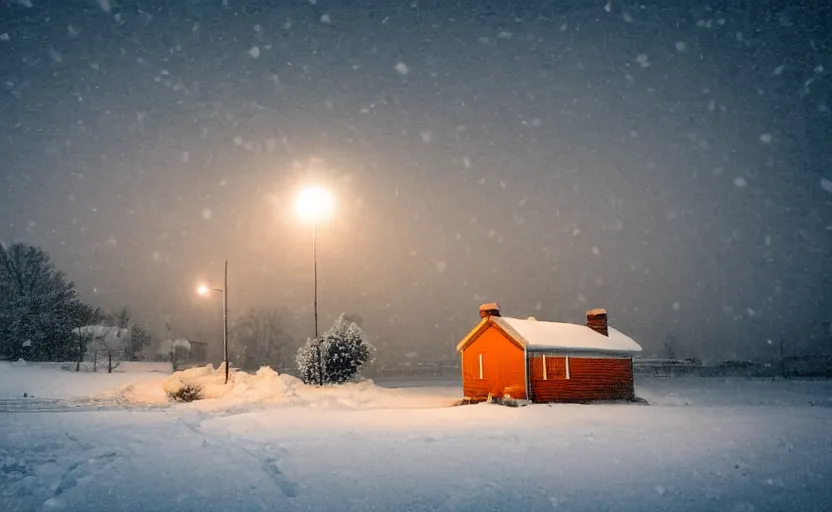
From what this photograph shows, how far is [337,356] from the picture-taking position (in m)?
37.2

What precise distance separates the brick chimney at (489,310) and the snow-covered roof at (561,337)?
0.53 metres

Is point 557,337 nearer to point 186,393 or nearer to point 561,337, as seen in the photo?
point 561,337

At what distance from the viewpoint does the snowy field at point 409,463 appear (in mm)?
9211

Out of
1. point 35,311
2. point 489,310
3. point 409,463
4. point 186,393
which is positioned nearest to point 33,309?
point 35,311

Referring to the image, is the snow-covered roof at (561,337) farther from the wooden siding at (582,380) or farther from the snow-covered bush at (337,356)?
the snow-covered bush at (337,356)

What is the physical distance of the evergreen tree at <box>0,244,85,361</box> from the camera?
55.0 metres

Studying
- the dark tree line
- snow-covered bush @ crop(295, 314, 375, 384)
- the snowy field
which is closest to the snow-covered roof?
the snowy field

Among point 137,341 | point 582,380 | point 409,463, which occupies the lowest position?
point 582,380

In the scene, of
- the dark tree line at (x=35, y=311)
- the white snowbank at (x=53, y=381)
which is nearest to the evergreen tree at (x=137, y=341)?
the dark tree line at (x=35, y=311)

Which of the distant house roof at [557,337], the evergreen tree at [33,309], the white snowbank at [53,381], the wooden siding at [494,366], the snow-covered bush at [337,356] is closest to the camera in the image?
the wooden siding at [494,366]

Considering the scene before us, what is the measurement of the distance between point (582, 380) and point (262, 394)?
16.6 metres

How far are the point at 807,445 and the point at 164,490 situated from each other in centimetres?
1545

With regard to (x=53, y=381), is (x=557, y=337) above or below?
above

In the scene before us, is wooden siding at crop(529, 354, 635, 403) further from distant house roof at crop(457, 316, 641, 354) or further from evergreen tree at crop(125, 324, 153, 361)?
evergreen tree at crop(125, 324, 153, 361)
